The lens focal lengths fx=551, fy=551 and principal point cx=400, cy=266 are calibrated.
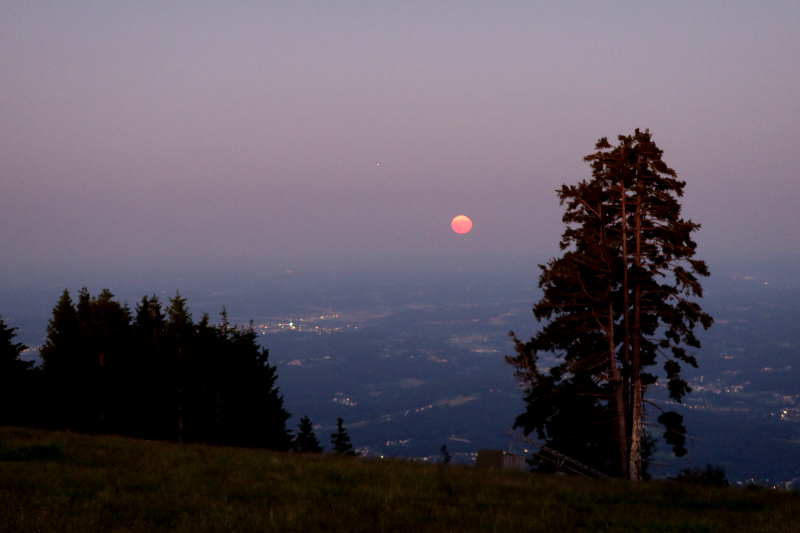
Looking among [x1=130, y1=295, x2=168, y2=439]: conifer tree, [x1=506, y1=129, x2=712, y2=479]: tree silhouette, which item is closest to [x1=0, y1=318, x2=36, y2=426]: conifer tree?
[x1=130, y1=295, x2=168, y2=439]: conifer tree

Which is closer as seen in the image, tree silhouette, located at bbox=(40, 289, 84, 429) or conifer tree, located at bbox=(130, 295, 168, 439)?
tree silhouette, located at bbox=(40, 289, 84, 429)

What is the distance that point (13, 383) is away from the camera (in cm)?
3609

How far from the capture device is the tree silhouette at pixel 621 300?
2095 centimetres

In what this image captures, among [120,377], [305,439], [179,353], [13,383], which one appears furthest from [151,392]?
[305,439]

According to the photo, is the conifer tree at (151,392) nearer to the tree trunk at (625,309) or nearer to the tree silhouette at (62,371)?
the tree silhouette at (62,371)

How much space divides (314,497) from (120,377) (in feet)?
110

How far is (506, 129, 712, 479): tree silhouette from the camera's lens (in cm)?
2095

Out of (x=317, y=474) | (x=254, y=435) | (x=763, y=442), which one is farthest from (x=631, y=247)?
(x=763, y=442)

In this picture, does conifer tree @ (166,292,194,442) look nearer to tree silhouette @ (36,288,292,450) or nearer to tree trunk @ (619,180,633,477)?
tree silhouette @ (36,288,292,450)

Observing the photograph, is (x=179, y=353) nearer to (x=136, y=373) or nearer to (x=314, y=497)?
(x=136, y=373)

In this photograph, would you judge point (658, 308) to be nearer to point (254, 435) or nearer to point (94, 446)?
point (94, 446)

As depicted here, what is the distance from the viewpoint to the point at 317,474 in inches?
504

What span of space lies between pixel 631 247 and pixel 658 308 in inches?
101

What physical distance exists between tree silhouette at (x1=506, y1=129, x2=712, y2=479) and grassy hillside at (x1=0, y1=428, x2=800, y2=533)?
7.60 m
